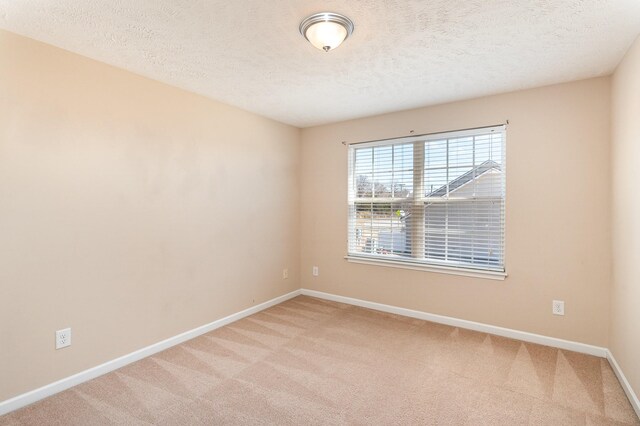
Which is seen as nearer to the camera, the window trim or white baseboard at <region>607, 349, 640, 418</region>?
white baseboard at <region>607, 349, 640, 418</region>

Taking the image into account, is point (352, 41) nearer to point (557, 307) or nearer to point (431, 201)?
point (431, 201)

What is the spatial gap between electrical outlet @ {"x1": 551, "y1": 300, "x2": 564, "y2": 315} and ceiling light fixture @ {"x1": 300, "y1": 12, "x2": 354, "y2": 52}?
292 cm

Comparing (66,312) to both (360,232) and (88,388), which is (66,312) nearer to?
(88,388)

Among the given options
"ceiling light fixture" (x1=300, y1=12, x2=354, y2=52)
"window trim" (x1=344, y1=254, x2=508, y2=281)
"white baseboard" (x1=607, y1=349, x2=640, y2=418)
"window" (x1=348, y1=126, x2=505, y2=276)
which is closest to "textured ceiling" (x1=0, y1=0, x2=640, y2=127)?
"ceiling light fixture" (x1=300, y1=12, x2=354, y2=52)

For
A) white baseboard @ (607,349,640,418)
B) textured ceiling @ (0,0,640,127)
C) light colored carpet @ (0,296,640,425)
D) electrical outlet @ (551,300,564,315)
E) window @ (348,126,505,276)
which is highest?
textured ceiling @ (0,0,640,127)

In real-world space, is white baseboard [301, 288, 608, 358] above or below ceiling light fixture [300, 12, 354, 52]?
below

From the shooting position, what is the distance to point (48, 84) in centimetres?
222

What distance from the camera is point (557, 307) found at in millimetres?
2934

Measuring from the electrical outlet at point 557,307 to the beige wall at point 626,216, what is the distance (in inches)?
13.6

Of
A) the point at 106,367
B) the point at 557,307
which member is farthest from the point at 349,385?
the point at 557,307

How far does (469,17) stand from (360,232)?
8.86ft

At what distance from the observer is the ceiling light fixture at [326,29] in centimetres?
188

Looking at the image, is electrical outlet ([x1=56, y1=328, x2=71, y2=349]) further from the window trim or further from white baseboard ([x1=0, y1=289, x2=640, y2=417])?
the window trim

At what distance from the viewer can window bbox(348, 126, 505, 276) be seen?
327cm
